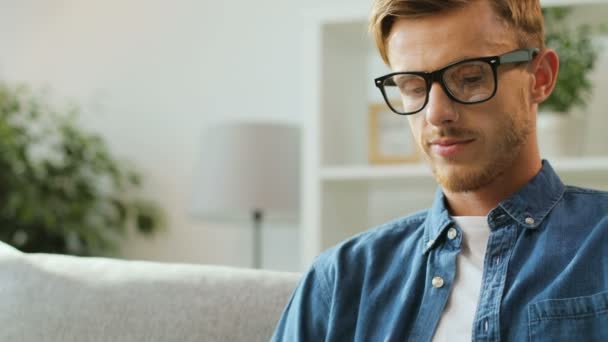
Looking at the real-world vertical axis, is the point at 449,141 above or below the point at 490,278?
above

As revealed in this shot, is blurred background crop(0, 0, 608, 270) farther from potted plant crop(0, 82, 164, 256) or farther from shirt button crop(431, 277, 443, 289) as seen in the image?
shirt button crop(431, 277, 443, 289)

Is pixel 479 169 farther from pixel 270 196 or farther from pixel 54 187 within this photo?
pixel 54 187

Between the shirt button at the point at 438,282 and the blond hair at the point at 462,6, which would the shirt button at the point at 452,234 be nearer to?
the shirt button at the point at 438,282

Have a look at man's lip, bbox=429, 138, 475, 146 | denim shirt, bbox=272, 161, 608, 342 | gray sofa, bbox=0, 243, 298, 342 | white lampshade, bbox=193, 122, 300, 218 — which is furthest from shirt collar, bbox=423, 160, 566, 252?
white lampshade, bbox=193, 122, 300, 218

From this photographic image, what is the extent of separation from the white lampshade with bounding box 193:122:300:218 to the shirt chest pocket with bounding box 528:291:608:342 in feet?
5.67

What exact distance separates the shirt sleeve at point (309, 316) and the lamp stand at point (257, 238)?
1.60m

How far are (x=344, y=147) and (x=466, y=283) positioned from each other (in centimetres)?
155

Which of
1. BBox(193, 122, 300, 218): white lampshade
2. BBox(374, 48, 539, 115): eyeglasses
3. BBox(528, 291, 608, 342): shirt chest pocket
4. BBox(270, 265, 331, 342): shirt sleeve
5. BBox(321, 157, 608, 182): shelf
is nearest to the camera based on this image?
BBox(528, 291, 608, 342): shirt chest pocket

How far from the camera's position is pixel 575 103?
7.61 ft

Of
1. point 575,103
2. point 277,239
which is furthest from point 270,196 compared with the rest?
point 575,103

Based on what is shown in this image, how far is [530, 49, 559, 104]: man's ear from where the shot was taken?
1180 mm

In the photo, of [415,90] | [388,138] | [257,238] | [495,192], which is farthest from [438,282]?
[257,238]

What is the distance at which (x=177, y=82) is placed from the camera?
130 inches

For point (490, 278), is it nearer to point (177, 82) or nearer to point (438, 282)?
point (438, 282)
